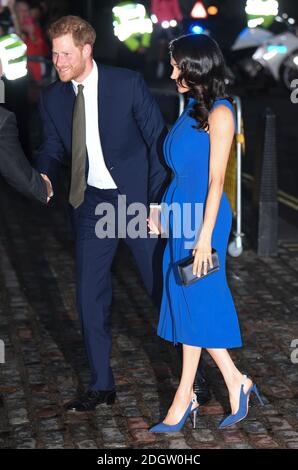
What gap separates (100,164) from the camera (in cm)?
669

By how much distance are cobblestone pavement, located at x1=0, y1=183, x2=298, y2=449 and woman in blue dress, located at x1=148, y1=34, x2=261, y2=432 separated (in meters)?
0.24

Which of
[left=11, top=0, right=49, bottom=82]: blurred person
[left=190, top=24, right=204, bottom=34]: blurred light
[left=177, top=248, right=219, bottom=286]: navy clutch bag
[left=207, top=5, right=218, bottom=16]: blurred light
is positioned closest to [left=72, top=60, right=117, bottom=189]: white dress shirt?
[left=177, top=248, right=219, bottom=286]: navy clutch bag

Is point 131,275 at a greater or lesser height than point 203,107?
lesser

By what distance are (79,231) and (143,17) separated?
17.6 metres

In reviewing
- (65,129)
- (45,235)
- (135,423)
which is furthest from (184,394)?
(45,235)

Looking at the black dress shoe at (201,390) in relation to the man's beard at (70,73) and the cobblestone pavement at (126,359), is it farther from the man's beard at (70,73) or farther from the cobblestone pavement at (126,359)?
the man's beard at (70,73)

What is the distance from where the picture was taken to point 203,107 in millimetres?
6074

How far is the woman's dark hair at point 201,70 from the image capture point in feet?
19.8

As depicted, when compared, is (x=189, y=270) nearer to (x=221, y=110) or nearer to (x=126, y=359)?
(x=221, y=110)

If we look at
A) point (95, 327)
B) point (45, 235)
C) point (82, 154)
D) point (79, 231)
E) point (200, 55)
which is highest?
point (200, 55)

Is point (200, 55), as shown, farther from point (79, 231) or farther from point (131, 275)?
point (131, 275)

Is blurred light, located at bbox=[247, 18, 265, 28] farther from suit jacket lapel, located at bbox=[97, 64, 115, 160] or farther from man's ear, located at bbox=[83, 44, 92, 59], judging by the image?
man's ear, located at bbox=[83, 44, 92, 59]
